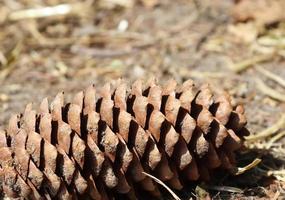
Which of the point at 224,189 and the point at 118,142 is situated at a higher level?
the point at 118,142

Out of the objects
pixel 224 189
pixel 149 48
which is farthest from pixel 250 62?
pixel 224 189

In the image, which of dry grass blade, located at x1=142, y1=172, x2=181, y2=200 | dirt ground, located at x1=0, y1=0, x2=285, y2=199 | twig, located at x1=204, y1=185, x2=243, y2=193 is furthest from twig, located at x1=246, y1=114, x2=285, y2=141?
dry grass blade, located at x1=142, y1=172, x2=181, y2=200

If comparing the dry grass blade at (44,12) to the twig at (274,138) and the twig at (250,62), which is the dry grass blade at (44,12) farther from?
the twig at (274,138)

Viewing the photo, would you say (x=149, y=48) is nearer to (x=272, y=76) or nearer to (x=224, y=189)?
(x=272, y=76)

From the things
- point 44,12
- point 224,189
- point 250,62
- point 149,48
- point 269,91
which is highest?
point 44,12

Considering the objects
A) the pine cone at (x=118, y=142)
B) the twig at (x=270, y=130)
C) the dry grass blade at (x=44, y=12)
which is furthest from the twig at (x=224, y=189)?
the dry grass blade at (x=44, y=12)

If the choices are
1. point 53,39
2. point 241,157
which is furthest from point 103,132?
point 53,39

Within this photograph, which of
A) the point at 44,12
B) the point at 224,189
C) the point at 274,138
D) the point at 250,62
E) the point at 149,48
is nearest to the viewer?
the point at 224,189
